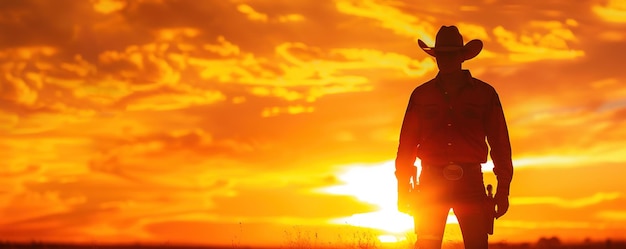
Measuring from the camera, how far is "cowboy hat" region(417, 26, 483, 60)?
11.3 meters

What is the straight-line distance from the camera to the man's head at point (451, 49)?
11.2 m

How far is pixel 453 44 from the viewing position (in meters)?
11.4

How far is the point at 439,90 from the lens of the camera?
36.3ft

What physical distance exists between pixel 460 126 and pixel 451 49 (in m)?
0.90

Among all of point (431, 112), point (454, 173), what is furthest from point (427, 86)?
point (454, 173)

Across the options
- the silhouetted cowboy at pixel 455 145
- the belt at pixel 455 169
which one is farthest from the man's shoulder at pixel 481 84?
the belt at pixel 455 169

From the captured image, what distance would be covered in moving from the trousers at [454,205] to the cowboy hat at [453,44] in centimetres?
134

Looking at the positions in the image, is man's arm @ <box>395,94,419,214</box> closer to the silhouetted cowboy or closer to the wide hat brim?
the silhouetted cowboy

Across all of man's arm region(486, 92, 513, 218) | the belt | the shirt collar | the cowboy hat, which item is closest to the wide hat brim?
the cowboy hat

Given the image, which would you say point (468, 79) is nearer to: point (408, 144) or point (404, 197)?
point (408, 144)

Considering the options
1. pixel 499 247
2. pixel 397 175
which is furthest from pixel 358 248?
pixel 397 175

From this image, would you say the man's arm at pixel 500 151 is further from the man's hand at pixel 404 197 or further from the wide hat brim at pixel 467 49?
the man's hand at pixel 404 197

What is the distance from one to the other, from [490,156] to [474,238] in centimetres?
106

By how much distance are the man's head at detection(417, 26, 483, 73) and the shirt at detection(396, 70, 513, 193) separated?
0.18m
